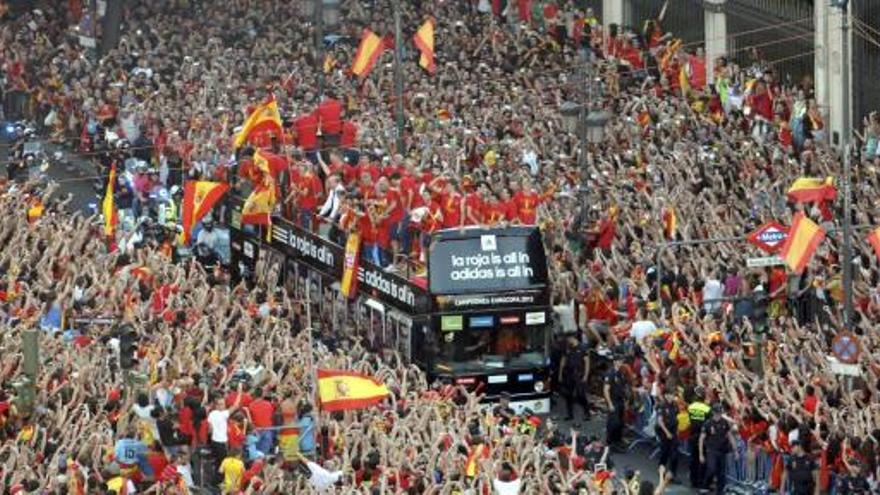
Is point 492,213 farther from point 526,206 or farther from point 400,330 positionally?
point 400,330

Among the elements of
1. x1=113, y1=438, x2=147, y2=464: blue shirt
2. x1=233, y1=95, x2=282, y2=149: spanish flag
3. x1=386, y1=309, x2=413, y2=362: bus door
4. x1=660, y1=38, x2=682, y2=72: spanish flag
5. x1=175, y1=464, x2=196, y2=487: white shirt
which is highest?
x1=660, y1=38, x2=682, y2=72: spanish flag

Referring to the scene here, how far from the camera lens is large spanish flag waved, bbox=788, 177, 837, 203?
142 ft

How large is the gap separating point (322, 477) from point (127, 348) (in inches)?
229

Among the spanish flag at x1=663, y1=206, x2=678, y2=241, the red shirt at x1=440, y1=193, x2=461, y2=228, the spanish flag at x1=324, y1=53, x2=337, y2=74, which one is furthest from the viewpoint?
the spanish flag at x1=324, y1=53, x2=337, y2=74

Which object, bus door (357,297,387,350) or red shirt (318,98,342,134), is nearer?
bus door (357,297,387,350)

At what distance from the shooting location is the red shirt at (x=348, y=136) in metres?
49.9

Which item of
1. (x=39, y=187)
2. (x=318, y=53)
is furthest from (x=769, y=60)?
(x=39, y=187)

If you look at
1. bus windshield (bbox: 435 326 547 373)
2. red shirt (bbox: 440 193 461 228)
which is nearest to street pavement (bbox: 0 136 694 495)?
bus windshield (bbox: 435 326 547 373)

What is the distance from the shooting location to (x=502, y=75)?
55.2 metres

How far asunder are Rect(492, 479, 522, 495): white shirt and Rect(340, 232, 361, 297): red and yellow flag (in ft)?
40.7

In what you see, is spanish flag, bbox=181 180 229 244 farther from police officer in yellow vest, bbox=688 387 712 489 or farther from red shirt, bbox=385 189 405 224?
police officer in yellow vest, bbox=688 387 712 489

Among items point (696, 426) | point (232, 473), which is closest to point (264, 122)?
point (696, 426)

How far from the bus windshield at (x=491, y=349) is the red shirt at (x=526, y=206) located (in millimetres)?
2161

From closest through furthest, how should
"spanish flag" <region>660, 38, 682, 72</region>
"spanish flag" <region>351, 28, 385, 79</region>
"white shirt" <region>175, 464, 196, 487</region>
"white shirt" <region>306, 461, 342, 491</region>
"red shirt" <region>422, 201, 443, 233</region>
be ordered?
"white shirt" <region>306, 461, 342, 491</region>, "white shirt" <region>175, 464, 196, 487</region>, "red shirt" <region>422, 201, 443, 233</region>, "spanish flag" <region>351, 28, 385, 79</region>, "spanish flag" <region>660, 38, 682, 72</region>
